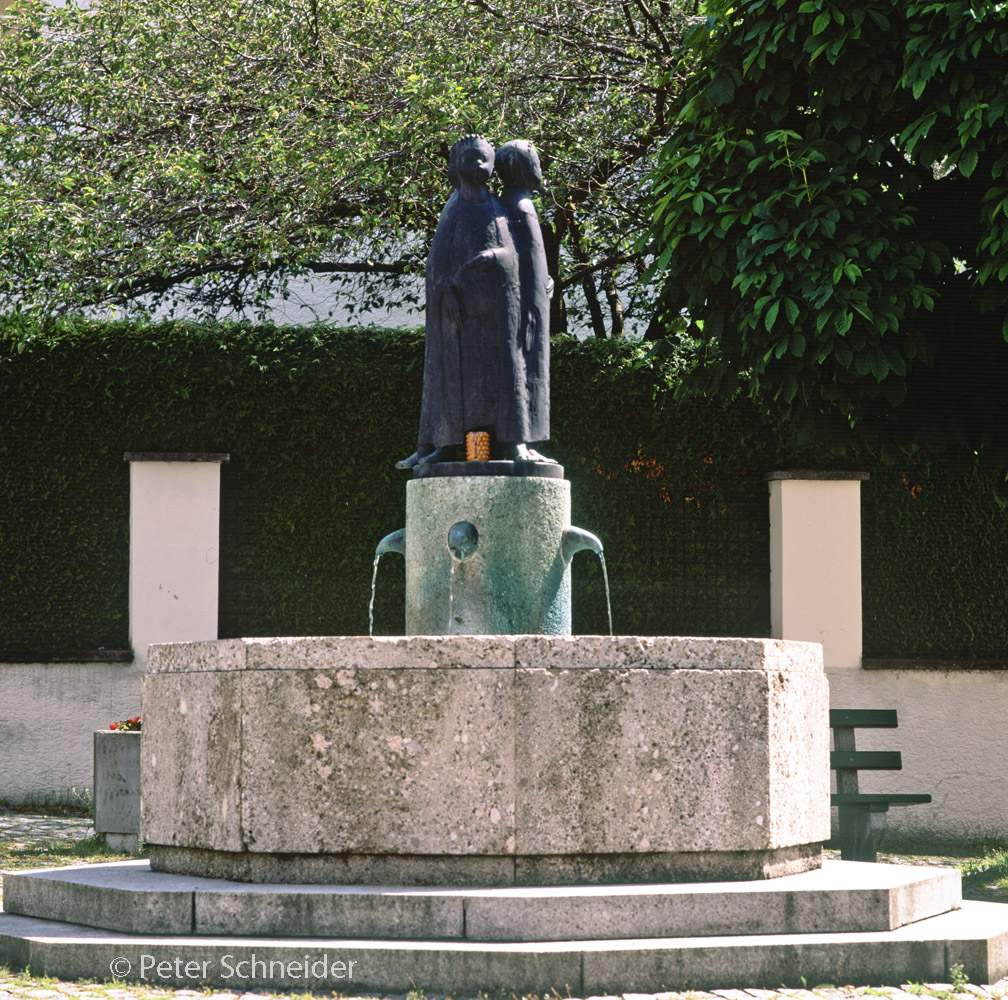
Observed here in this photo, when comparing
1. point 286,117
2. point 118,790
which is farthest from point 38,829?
point 286,117

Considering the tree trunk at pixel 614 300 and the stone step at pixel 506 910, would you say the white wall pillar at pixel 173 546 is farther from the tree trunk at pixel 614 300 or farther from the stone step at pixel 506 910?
the stone step at pixel 506 910

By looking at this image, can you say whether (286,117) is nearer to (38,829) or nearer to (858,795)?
(38,829)

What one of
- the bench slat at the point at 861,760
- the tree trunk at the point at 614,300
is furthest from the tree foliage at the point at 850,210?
the tree trunk at the point at 614,300

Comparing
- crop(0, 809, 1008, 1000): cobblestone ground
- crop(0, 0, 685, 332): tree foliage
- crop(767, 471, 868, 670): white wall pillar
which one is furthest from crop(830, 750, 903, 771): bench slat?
crop(0, 0, 685, 332): tree foliage

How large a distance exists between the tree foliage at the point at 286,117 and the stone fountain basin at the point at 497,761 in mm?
5986

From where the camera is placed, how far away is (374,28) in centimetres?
1069

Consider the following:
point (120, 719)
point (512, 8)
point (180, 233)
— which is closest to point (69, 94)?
point (180, 233)

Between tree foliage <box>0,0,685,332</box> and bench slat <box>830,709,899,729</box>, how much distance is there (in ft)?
14.4

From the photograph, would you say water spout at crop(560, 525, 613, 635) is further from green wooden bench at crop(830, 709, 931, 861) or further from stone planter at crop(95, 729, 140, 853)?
stone planter at crop(95, 729, 140, 853)

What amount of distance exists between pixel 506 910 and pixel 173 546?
635 cm

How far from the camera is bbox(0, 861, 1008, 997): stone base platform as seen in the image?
4.41 m

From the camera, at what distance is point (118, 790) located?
8047 millimetres

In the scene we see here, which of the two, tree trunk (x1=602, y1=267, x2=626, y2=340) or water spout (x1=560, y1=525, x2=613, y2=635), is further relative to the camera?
tree trunk (x1=602, y1=267, x2=626, y2=340)

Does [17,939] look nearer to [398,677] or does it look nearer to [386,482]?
[398,677]
